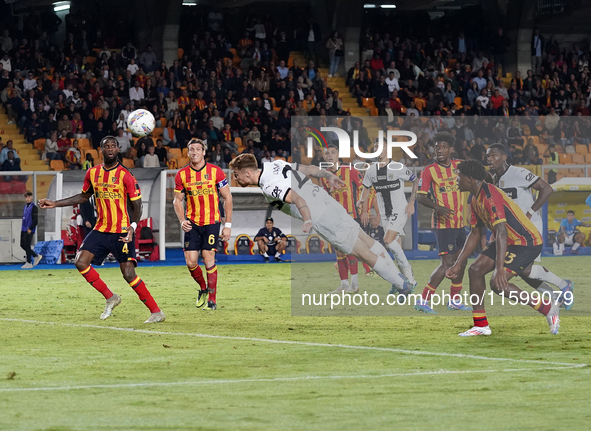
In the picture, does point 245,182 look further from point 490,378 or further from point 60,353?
point 490,378

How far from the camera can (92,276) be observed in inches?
434

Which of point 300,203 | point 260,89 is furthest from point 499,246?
point 260,89

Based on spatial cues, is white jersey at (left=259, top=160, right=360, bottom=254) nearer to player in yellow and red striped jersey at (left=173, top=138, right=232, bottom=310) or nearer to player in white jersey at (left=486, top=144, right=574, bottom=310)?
player in yellow and red striped jersey at (left=173, top=138, right=232, bottom=310)

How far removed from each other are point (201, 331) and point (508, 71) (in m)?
29.7

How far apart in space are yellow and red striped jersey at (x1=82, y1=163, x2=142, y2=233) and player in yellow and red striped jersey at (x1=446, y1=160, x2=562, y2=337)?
3.72 m

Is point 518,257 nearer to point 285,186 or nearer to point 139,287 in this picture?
point 285,186

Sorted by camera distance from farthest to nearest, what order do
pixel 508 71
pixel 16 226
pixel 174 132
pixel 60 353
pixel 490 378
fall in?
pixel 508 71 → pixel 174 132 → pixel 16 226 → pixel 60 353 → pixel 490 378

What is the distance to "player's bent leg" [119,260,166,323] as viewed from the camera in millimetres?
10672

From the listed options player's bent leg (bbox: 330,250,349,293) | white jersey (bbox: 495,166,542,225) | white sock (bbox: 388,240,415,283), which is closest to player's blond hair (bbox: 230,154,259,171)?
white jersey (bbox: 495,166,542,225)

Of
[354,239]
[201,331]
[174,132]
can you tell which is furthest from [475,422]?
[174,132]

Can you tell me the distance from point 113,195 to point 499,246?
428cm

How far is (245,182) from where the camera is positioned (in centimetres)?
1048

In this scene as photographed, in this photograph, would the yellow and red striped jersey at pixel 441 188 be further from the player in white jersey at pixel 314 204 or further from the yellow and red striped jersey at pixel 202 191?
the yellow and red striped jersey at pixel 202 191

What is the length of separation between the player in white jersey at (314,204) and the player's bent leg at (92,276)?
1.91m
